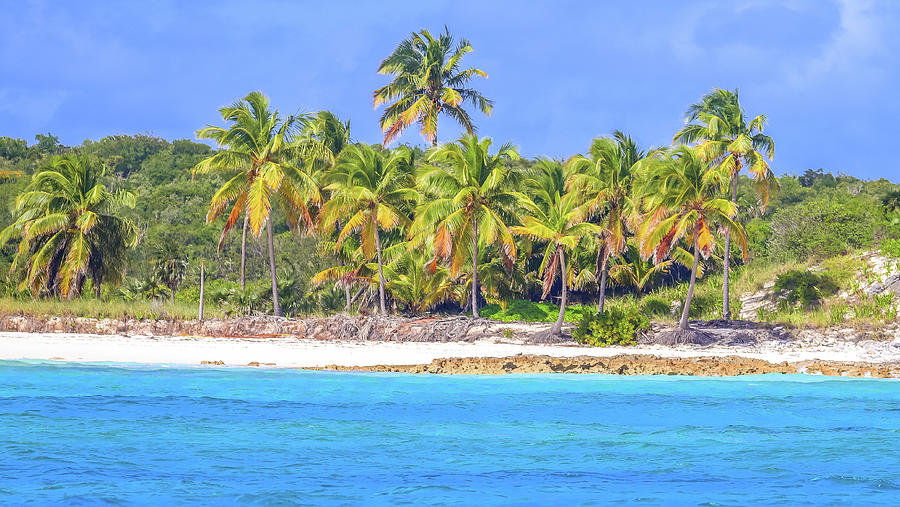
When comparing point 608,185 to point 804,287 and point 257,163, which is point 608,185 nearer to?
point 804,287

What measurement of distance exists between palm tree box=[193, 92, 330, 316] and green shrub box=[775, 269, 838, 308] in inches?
691

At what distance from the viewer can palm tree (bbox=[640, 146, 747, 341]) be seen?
2614 centimetres

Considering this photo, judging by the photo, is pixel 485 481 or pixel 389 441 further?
pixel 389 441

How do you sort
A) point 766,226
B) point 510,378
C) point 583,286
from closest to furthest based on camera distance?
point 510,378
point 583,286
point 766,226

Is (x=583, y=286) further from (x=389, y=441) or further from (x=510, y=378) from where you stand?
(x=389, y=441)

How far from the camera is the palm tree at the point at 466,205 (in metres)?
30.0

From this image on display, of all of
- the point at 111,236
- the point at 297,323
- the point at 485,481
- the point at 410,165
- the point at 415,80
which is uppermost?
the point at 415,80

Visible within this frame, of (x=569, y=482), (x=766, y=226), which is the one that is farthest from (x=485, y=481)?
(x=766, y=226)

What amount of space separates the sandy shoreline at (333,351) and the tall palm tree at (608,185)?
28.6ft

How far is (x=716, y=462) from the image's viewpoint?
36.9ft

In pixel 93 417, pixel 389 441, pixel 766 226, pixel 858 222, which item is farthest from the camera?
pixel 766 226

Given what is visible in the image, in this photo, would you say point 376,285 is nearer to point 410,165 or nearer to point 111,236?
point 410,165

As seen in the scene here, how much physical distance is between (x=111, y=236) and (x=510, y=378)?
868 inches

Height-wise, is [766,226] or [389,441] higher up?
[766,226]
